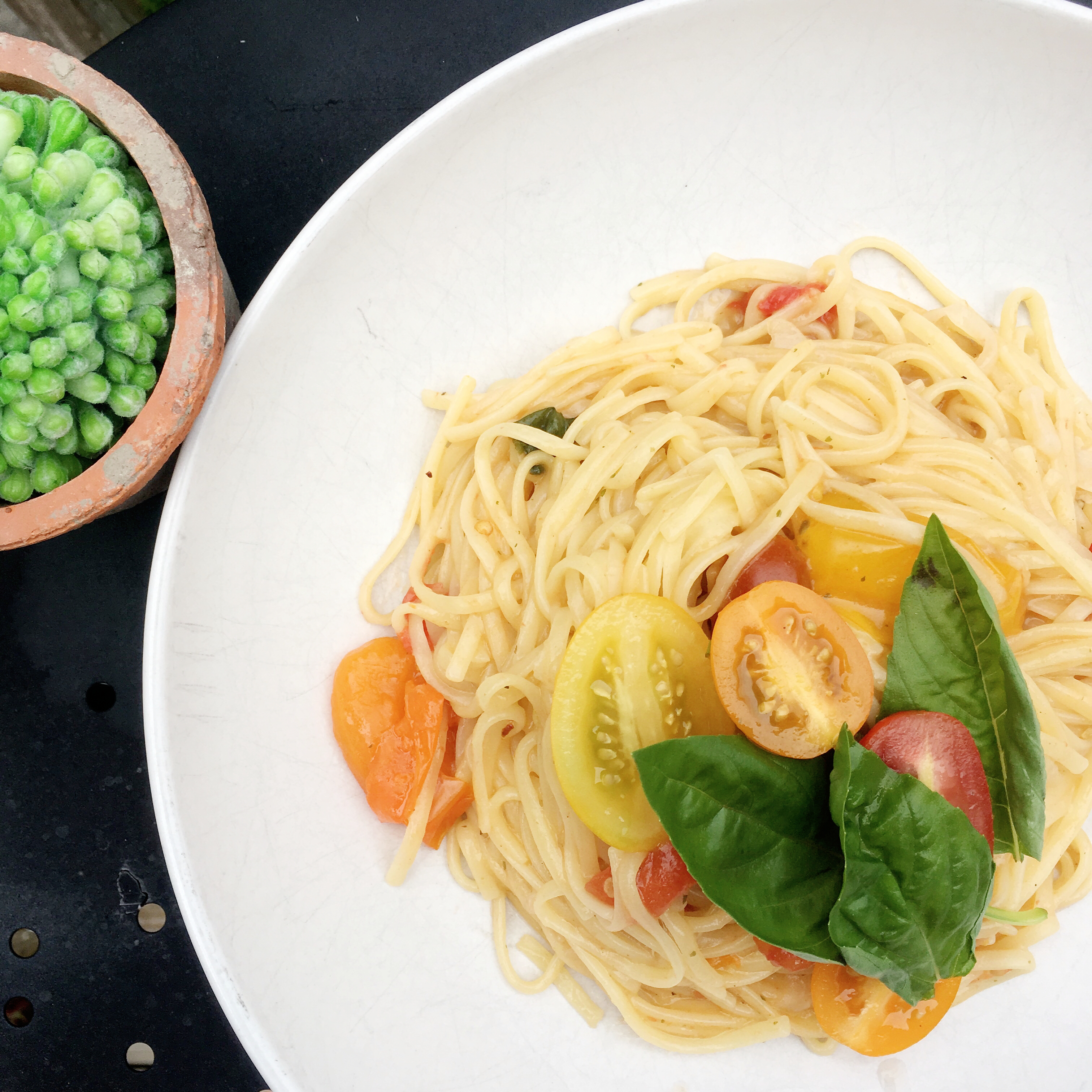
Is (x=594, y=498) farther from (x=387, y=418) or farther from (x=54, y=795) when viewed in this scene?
(x=54, y=795)

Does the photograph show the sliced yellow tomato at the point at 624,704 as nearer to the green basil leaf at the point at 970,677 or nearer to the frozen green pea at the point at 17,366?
the green basil leaf at the point at 970,677

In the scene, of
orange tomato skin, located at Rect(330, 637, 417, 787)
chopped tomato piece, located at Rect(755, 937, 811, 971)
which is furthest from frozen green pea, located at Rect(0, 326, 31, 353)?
chopped tomato piece, located at Rect(755, 937, 811, 971)

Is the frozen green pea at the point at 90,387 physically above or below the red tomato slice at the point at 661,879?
above

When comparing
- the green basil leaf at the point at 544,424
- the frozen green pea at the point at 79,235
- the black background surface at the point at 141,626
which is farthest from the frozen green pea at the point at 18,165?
the green basil leaf at the point at 544,424

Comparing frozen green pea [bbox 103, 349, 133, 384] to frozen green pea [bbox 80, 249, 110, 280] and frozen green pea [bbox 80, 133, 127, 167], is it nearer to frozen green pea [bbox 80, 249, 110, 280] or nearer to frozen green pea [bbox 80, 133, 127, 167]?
frozen green pea [bbox 80, 249, 110, 280]

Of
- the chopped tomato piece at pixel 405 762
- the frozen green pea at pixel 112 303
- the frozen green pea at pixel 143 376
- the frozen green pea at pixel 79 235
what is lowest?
the chopped tomato piece at pixel 405 762

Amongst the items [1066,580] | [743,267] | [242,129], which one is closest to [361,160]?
[242,129]

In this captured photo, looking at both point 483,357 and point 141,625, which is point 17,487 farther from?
point 483,357
